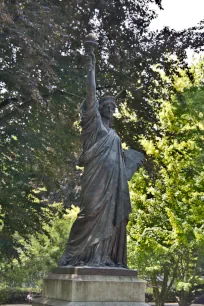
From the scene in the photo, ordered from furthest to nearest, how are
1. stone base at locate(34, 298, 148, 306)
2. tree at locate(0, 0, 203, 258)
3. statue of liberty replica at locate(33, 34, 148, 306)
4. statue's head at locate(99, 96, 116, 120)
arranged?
tree at locate(0, 0, 203, 258), statue's head at locate(99, 96, 116, 120), statue of liberty replica at locate(33, 34, 148, 306), stone base at locate(34, 298, 148, 306)

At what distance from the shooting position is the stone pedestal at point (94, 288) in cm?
596

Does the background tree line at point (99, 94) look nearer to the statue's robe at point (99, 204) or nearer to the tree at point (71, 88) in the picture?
the tree at point (71, 88)

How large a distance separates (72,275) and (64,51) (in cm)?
865

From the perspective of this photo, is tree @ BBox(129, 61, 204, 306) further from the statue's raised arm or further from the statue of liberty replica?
the statue's raised arm

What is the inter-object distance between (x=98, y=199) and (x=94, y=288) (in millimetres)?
1261

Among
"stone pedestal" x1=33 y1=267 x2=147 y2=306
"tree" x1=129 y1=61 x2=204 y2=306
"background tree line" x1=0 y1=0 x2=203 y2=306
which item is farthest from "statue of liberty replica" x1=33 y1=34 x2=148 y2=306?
"tree" x1=129 y1=61 x2=204 y2=306

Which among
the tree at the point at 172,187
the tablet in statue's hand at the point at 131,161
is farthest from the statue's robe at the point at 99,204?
the tree at the point at 172,187

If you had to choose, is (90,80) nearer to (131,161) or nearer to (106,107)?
(106,107)

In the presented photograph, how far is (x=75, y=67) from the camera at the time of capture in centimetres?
→ 1377

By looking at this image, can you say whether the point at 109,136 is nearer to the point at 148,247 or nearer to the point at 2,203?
the point at 2,203

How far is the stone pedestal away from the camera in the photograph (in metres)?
5.96

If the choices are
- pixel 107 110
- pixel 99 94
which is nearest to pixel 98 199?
pixel 107 110

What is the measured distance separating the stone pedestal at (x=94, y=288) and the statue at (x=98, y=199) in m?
0.21

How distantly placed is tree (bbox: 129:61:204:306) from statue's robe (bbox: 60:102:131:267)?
275 inches
